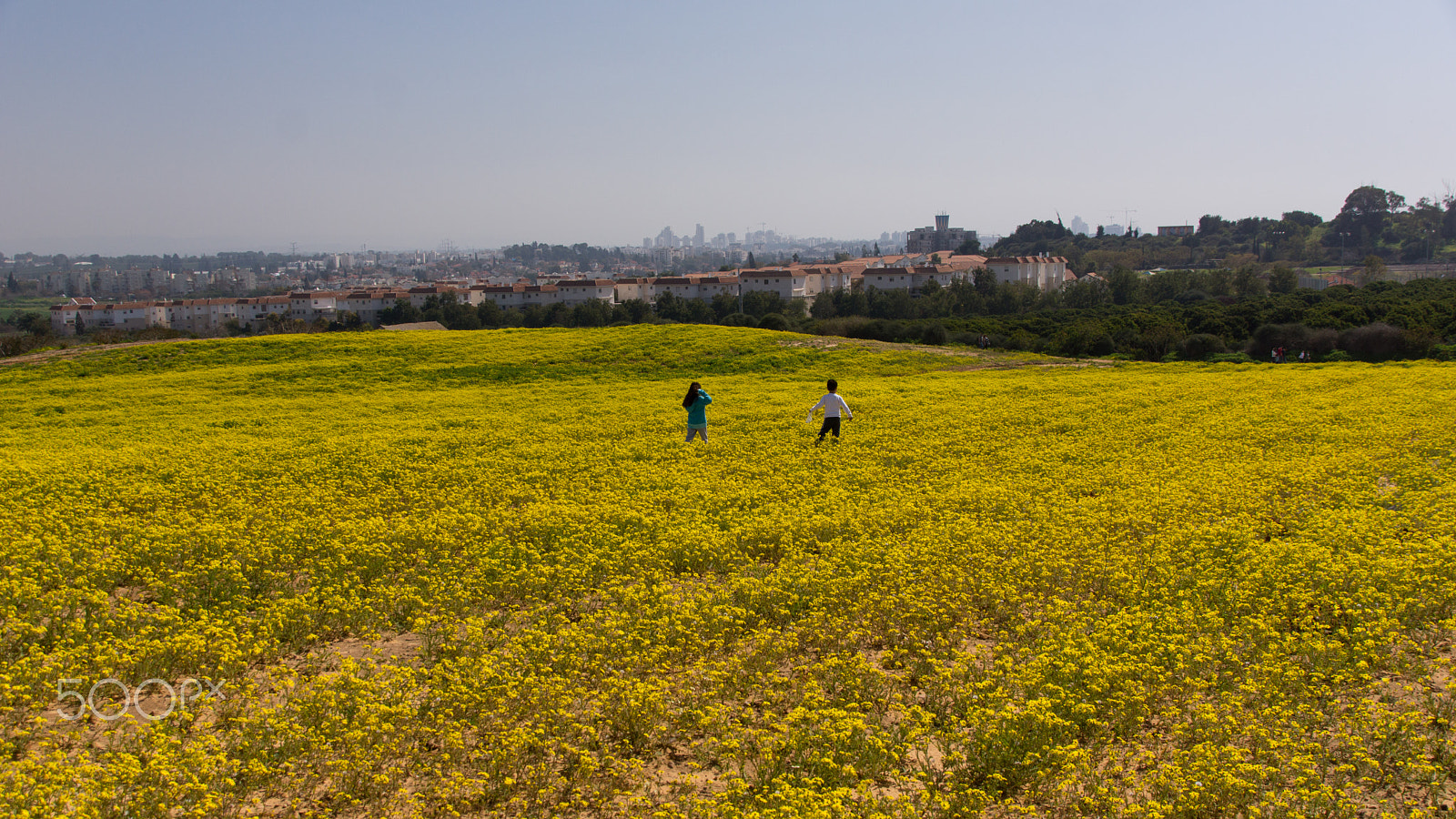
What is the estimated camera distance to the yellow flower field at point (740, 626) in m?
6.16

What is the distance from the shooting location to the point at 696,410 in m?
18.6

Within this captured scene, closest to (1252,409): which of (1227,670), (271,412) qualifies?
(1227,670)

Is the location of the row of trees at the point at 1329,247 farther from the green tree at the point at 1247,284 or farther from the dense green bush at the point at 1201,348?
the dense green bush at the point at 1201,348

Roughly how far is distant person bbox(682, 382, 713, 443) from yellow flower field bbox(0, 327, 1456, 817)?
534 millimetres

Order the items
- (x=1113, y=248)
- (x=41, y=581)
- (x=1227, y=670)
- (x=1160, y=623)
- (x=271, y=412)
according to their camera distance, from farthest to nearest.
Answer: (x=1113, y=248), (x=271, y=412), (x=41, y=581), (x=1160, y=623), (x=1227, y=670)

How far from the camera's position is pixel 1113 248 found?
195250 millimetres

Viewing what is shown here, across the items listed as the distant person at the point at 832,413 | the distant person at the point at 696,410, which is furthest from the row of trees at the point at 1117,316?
the distant person at the point at 696,410

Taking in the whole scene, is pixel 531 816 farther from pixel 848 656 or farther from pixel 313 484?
pixel 313 484

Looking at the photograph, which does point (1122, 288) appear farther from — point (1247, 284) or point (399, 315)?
point (399, 315)

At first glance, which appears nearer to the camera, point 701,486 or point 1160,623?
point 1160,623

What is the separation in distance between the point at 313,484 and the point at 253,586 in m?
5.33

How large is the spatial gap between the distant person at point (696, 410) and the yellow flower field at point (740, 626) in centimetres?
53

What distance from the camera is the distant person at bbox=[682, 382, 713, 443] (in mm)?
18406

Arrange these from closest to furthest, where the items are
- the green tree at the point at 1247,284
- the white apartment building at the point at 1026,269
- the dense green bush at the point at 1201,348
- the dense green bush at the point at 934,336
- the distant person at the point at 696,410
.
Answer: the distant person at the point at 696,410 < the dense green bush at the point at 1201,348 < the dense green bush at the point at 934,336 < the green tree at the point at 1247,284 < the white apartment building at the point at 1026,269
